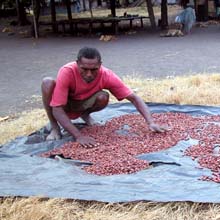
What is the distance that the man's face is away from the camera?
3406 millimetres

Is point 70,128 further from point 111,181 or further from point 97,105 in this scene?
point 111,181

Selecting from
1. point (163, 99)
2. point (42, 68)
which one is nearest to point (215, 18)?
point (42, 68)

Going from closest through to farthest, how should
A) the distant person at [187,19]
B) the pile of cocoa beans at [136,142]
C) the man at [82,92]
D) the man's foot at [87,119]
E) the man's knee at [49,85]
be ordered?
the pile of cocoa beans at [136,142], the man at [82,92], the man's knee at [49,85], the man's foot at [87,119], the distant person at [187,19]

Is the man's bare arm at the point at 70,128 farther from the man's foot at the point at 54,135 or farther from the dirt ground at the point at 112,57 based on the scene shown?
the dirt ground at the point at 112,57

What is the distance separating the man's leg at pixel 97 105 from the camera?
12.4 ft

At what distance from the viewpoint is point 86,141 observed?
334 centimetres

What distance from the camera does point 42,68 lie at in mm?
8797

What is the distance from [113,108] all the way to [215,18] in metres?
14.9

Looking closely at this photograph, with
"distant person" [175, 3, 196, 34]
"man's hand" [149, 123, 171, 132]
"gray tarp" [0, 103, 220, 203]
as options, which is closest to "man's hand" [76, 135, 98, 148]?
"gray tarp" [0, 103, 220, 203]

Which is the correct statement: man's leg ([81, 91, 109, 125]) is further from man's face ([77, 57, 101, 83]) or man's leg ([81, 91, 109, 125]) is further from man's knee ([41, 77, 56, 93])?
man's knee ([41, 77, 56, 93])

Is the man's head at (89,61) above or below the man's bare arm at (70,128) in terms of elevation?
above

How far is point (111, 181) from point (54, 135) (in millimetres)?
1142

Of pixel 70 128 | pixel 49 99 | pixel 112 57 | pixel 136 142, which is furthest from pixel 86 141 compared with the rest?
pixel 112 57

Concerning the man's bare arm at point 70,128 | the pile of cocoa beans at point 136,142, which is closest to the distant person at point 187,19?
the pile of cocoa beans at point 136,142
